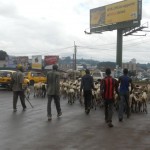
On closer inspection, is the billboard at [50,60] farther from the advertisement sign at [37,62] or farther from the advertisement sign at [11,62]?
the advertisement sign at [11,62]

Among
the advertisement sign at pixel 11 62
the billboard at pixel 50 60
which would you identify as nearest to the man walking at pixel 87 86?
the billboard at pixel 50 60

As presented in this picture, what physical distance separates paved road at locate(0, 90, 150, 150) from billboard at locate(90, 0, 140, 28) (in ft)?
132

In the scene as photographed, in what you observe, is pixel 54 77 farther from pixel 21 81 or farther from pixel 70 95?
pixel 70 95

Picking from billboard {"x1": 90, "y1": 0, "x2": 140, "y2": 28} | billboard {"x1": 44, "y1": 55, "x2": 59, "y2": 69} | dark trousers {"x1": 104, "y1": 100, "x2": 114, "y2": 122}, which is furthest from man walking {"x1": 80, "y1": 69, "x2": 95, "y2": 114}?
billboard {"x1": 44, "y1": 55, "x2": 59, "y2": 69}

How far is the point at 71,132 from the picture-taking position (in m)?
12.5

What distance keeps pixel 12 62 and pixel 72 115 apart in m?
67.9

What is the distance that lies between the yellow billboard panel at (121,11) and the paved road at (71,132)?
40146mm

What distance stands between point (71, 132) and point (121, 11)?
48001 mm

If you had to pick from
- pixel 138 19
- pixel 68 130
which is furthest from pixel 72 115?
pixel 138 19

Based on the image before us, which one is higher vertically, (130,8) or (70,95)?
(130,8)

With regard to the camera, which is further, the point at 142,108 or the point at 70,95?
the point at 70,95

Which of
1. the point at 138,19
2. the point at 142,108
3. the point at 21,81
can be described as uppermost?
the point at 138,19

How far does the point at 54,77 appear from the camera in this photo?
50.7ft

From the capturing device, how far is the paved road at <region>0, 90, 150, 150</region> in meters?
10.5
